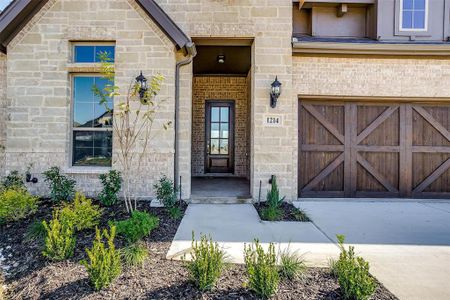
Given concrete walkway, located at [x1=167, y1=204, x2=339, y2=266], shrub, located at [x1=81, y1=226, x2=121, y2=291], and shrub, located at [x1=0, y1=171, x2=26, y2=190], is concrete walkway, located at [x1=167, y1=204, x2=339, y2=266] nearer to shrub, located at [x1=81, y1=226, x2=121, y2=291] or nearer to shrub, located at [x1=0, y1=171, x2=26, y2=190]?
shrub, located at [x1=81, y1=226, x2=121, y2=291]

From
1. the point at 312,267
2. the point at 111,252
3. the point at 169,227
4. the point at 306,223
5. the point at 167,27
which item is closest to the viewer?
the point at 111,252

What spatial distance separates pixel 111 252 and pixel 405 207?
6.38 meters

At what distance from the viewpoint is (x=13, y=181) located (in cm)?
605

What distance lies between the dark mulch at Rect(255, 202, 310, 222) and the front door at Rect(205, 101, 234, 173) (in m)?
4.71

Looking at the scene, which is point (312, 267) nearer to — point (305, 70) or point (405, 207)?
point (405, 207)

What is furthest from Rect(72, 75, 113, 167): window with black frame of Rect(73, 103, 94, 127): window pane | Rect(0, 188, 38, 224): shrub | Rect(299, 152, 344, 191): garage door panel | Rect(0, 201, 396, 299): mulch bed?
Rect(299, 152, 344, 191): garage door panel

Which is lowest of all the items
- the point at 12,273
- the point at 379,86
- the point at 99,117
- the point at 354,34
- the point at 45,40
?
the point at 12,273

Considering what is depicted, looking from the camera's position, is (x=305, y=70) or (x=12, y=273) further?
(x=305, y=70)

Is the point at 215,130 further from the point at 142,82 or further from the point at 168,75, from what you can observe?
the point at 142,82

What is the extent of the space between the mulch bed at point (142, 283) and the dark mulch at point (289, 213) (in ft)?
7.01

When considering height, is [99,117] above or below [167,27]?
below

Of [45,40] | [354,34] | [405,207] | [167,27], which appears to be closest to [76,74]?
[45,40]

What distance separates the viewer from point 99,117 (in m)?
6.59

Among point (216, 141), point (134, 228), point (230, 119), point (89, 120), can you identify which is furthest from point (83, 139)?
point (230, 119)
